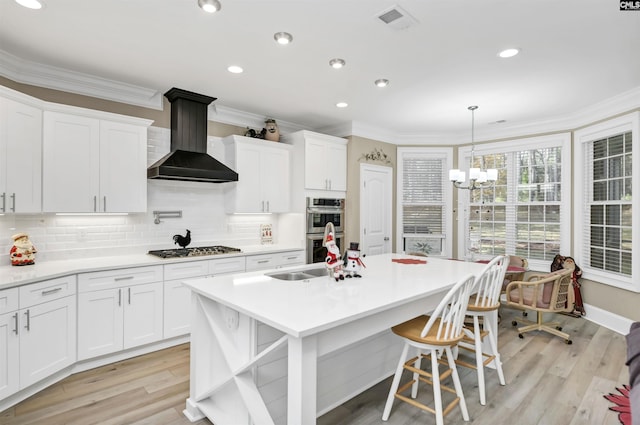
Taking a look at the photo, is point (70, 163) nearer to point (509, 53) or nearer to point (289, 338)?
point (289, 338)

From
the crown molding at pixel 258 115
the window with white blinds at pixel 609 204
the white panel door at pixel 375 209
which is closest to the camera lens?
the crown molding at pixel 258 115

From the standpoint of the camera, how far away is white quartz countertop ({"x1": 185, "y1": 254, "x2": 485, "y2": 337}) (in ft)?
5.43

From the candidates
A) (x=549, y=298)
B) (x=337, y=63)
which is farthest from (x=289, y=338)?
(x=549, y=298)

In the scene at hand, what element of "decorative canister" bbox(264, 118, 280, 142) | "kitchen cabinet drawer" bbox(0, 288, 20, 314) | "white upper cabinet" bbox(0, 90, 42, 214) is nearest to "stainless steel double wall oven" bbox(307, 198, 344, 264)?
"decorative canister" bbox(264, 118, 280, 142)

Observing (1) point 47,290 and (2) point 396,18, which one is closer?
(2) point 396,18

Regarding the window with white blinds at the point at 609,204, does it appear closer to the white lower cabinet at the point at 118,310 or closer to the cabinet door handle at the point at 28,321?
the white lower cabinet at the point at 118,310

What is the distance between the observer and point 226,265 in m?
3.96

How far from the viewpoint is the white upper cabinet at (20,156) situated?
8.78ft

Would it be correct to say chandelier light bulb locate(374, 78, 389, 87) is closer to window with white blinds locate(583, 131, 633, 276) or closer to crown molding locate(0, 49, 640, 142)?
crown molding locate(0, 49, 640, 142)

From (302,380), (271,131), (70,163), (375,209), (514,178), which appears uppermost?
(271,131)

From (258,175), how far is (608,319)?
15.7 feet

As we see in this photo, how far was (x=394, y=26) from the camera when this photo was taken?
8.25 ft

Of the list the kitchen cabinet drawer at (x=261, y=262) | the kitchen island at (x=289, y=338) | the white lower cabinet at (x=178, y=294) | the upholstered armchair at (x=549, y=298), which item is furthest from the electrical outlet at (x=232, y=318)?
the upholstered armchair at (x=549, y=298)

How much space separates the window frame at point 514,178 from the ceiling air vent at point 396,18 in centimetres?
375
